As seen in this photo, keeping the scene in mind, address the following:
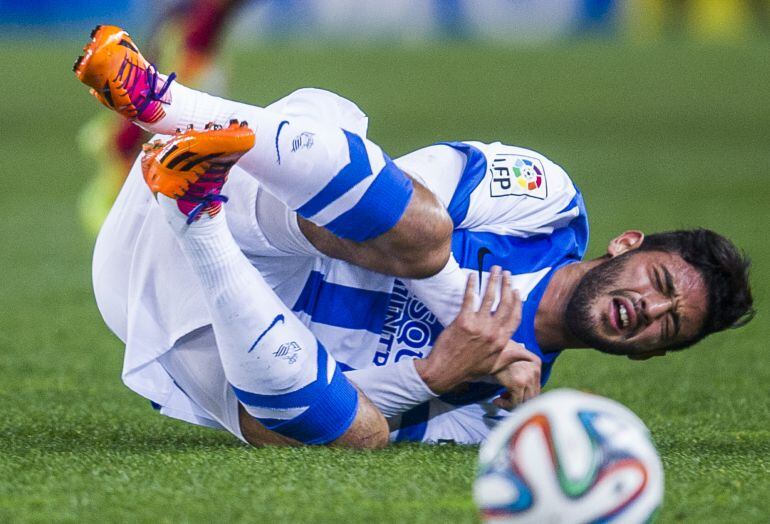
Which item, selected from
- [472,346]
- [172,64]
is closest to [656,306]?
[472,346]

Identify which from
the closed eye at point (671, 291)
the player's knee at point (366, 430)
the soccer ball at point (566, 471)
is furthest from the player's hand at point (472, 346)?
the soccer ball at point (566, 471)

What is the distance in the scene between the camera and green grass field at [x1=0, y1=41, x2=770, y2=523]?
7.40 feet

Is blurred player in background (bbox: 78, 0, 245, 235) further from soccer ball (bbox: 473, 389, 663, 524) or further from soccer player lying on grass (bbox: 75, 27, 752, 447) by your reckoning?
soccer ball (bbox: 473, 389, 663, 524)

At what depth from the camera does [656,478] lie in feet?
6.44

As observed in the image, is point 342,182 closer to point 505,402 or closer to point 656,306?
point 505,402

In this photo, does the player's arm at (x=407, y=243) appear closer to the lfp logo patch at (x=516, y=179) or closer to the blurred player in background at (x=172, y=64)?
the lfp logo patch at (x=516, y=179)

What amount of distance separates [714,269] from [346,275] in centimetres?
82

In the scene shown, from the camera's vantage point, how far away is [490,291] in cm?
276

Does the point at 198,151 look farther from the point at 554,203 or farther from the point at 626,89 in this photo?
the point at 626,89

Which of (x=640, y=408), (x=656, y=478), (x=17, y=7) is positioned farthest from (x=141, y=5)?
(x=656, y=478)

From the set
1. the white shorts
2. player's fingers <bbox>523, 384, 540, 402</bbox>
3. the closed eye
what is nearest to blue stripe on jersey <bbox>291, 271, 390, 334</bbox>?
the white shorts

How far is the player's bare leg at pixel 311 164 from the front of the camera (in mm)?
2467

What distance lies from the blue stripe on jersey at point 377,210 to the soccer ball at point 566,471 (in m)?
0.64

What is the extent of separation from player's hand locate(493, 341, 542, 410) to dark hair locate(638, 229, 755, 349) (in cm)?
40
